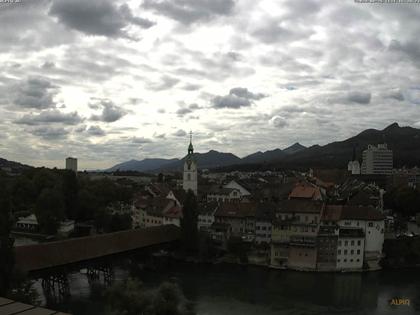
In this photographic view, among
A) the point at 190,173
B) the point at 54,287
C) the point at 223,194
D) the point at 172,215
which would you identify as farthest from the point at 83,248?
the point at 223,194

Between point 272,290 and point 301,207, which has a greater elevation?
point 301,207

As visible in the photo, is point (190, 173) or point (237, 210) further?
point (190, 173)

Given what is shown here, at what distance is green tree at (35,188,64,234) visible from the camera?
50469 millimetres

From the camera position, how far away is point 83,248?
32.9 m

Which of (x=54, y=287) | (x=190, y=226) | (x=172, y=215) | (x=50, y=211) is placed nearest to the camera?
(x=54, y=287)

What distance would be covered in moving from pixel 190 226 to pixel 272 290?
38.0ft

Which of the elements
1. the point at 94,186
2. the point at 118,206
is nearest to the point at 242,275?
the point at 118,206

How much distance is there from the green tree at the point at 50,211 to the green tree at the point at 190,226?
51.6 ft

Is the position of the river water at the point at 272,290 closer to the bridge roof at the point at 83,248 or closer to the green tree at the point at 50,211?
the bridge roof at the point at 83,248

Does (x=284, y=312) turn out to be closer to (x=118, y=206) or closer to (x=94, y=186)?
(x=118, y=206)

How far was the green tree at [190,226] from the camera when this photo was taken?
41.2m

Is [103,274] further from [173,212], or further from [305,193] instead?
[305,193]

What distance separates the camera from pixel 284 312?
26375 millimetres

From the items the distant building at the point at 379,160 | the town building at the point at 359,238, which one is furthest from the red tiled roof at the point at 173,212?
the distant building at the point at 379,160
